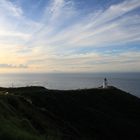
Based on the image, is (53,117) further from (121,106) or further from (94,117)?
(121,106)

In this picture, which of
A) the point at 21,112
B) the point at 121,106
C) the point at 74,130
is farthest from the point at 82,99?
the point at 21,112

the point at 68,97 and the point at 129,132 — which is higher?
the point at 68,97

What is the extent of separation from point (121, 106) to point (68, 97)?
617 centimetres

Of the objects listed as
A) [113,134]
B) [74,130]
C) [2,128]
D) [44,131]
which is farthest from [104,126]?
[2,128]

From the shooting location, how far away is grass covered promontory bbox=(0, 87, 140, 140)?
70.1ft

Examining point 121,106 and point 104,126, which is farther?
point 121,106

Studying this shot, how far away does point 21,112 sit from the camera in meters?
21.6

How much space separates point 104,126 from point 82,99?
22.4 feet

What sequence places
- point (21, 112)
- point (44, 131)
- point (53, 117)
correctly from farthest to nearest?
point (53, 117) < point (21, 112) < point (44, 131)

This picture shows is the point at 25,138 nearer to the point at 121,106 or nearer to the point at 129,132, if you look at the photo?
the point at 129,132

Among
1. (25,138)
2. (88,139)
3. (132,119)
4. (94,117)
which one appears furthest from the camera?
(132,119)

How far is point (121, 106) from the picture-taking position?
3391 centimetres

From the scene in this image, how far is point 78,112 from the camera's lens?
29.2 metres

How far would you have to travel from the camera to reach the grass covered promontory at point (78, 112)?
70.1 ft
